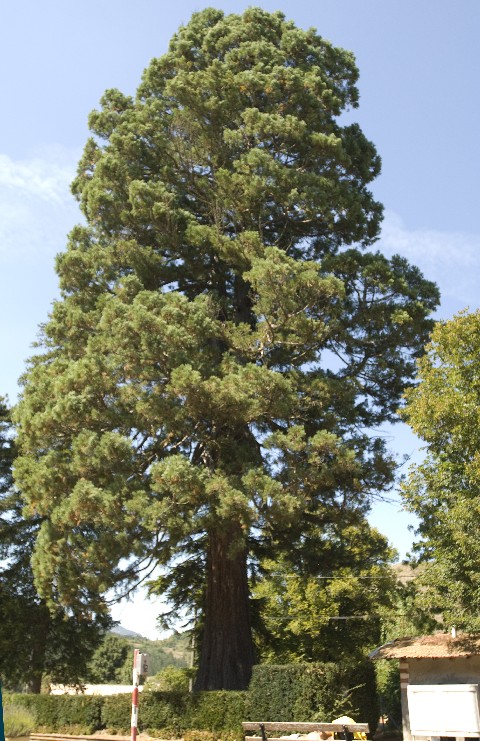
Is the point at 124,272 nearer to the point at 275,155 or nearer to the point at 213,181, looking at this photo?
the point at 213,181

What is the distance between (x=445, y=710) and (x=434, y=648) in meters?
6.37

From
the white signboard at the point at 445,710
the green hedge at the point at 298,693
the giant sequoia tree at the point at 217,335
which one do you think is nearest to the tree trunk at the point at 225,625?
the giant sequoia tree at the point at 217,335

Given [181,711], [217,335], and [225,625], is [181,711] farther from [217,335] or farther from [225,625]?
[217,335]

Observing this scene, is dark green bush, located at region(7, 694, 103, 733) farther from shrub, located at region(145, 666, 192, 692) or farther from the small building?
shrub, located at region(145, 666, 192, 692)

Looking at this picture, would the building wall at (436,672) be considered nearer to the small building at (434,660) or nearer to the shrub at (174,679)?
the small building at (434,660)

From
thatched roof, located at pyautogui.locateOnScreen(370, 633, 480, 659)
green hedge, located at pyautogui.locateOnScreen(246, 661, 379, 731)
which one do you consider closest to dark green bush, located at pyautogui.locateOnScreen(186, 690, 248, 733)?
green hedge, located at pyautogui.locateOnScreen(246, 661, 379, 731)

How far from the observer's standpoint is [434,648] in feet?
54.5

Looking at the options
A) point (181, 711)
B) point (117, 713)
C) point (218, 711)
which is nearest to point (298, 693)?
point (218, 711)

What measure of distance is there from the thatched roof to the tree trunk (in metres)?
3.28

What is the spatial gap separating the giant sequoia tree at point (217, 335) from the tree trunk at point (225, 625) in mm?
53

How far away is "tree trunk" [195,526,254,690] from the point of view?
1764 centimetres

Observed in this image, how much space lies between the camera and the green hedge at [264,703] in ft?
51.1

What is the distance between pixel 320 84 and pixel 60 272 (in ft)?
30.9

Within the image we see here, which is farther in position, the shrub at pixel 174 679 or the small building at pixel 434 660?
the shrub at pixel 174 679
